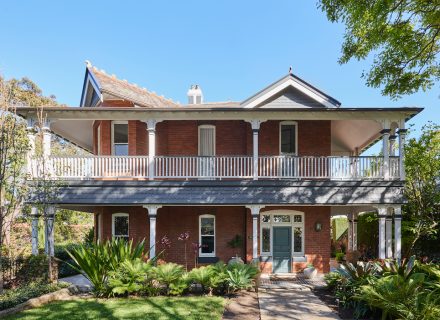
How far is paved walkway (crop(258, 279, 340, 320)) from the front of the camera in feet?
28.2

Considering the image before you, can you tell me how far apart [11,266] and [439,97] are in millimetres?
16004

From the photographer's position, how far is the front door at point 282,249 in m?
14.9

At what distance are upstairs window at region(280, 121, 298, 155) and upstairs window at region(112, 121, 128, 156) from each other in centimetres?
717

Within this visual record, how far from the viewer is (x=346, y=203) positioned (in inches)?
520

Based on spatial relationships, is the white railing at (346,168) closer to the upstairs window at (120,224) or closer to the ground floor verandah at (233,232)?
the ground floor verandah at (233,232)

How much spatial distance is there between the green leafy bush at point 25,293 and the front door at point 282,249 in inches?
335

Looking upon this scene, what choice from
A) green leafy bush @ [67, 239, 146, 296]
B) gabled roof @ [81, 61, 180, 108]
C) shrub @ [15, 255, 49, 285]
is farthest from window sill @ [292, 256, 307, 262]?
shrub @ [15, 255, 49, 285]

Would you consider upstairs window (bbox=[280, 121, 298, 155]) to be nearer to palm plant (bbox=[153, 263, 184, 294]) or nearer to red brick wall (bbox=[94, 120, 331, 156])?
red brick wall (bbox=[94, 120, 331, 156])

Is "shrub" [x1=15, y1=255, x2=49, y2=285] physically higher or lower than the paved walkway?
higher

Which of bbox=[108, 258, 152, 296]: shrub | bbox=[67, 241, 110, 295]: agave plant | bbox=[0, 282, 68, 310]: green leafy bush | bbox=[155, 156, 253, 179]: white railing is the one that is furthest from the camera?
bbox=[155, 156, 253, 179]: white railing

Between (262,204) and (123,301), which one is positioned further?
(262,204)

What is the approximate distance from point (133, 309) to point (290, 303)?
175 inches

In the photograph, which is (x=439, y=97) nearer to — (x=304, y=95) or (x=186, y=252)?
(x=304, y=95)

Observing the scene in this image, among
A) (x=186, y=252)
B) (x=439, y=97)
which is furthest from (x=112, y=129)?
(x=439, y=97)
